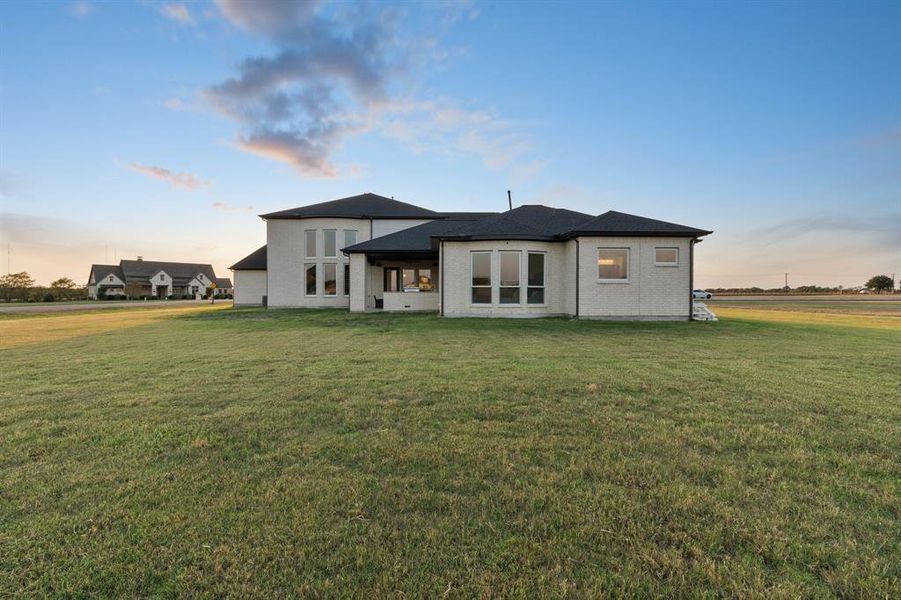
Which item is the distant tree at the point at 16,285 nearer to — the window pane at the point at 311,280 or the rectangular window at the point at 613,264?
the window pane at the point at 311,280

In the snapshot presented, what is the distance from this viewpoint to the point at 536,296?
644 inches

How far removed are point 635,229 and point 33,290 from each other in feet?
216

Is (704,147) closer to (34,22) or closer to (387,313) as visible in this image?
(387,313)

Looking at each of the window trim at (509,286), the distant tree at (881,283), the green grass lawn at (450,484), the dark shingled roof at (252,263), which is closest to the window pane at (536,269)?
the window trim at (509,286)

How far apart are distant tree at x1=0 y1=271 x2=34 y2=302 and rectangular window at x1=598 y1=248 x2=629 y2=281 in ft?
211

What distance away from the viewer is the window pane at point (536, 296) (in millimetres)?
16344

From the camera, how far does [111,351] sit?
8.34m

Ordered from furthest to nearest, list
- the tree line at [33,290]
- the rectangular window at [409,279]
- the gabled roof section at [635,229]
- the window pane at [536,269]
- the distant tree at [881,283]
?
the distant tree at [881,283] → the tree line at [33,290] → the rectangular window at [409,279] → the window pane at [536,269] → the gabled roof section at [635,229]

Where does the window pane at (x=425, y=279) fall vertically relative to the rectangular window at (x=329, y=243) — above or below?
below

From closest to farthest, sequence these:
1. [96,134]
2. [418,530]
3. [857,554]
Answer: [857,554] → [418,530] → [96,134]

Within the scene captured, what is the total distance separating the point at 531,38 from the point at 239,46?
11.6 m

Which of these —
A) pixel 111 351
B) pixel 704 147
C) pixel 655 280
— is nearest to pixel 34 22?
pixel 111 351

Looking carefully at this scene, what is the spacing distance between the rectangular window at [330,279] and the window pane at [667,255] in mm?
18249

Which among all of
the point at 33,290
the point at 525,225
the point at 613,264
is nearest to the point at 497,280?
Result: the point at 525,225
